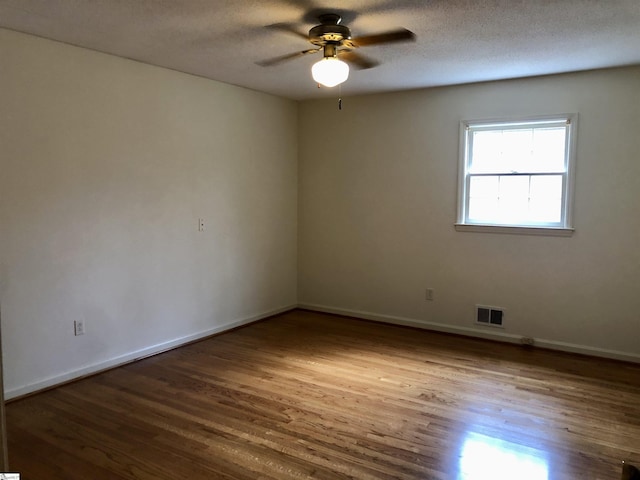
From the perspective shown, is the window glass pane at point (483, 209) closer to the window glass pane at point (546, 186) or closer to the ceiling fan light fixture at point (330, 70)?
the window glass pane at point (546, 186)

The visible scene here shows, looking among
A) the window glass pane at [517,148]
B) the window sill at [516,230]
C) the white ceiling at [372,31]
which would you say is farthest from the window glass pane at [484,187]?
the white ceiling at [372,31]

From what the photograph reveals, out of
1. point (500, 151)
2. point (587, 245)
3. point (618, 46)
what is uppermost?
point (618, 46)

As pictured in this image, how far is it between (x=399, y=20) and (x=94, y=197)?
2.59 metres

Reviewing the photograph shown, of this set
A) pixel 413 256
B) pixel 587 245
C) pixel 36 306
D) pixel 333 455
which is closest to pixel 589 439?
pixel 333 455

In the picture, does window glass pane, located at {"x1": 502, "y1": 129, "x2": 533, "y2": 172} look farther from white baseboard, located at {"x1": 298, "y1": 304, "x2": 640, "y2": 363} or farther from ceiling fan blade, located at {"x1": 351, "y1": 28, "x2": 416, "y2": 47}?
ceiling fan blade, located at {"x1": 351, "y1": 28, "x2": 416, "y2": 47}

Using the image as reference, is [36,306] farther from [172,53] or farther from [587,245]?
[587,245]

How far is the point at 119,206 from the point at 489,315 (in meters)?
3.61

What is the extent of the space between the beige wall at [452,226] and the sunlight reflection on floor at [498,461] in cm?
205

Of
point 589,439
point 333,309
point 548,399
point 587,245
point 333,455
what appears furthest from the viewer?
point 333,309

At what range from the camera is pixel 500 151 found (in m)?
4.55

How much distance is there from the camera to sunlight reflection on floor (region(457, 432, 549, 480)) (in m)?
2.40

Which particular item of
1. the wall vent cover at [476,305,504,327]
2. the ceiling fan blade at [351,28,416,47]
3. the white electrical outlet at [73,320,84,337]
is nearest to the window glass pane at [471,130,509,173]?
the wall vent cover at [476,305,504,327]

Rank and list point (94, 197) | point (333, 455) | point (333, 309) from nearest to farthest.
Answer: point (333, 455) < point (94, 197) < point (333, 309)

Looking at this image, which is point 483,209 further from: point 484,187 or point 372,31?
point 372,31
